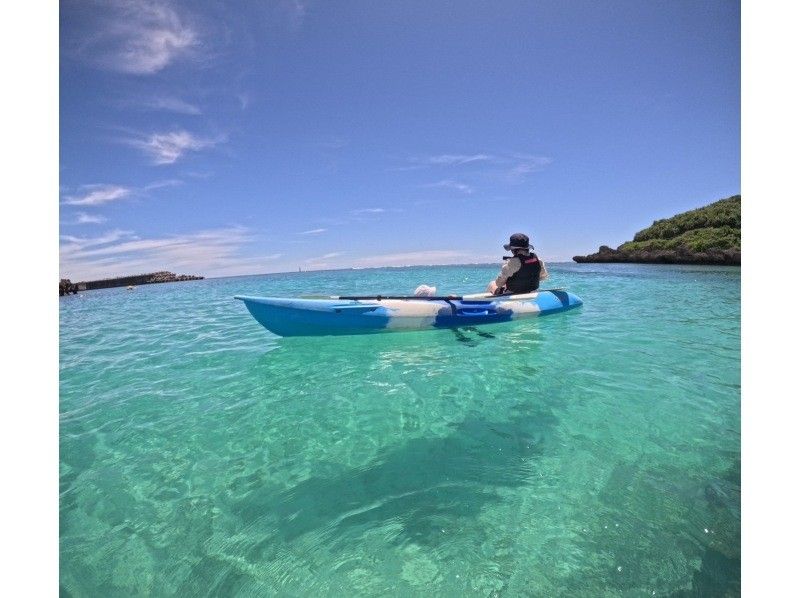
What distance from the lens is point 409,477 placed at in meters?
3.10

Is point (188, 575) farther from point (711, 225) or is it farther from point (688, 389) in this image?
point (711, 225)

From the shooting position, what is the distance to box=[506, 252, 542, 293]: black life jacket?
977 cm

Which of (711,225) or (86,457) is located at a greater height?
(711,225)

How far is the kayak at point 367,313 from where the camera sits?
799 centimetres

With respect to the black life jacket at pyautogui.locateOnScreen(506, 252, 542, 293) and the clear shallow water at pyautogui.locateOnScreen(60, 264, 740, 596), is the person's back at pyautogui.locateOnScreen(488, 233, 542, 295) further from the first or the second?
the clear shallow water at pyautogui.locateOnScreen(60, 264, 740, 596)

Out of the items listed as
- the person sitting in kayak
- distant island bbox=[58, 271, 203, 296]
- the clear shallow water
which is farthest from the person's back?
distant island bbox=[58, 271, 203, 296]

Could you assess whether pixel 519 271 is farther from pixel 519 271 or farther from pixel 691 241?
pixel 691 241

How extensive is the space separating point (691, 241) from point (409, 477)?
5465cm
